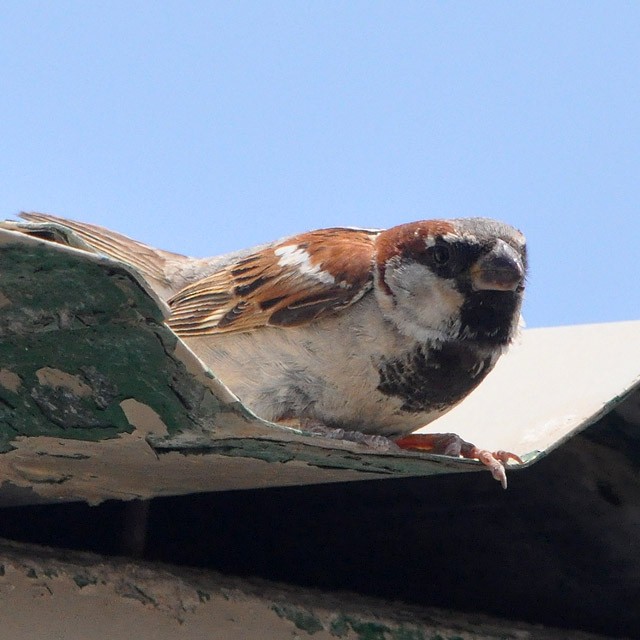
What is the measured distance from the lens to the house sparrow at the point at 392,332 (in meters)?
2.23

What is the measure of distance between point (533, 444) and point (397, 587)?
41 centimetres

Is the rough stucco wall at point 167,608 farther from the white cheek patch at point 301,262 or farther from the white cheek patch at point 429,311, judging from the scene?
the white cheek patch at point 301,262

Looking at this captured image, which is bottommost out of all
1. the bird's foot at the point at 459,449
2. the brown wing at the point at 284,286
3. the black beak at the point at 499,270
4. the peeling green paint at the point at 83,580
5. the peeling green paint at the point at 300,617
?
the peeling green paint at the point at 300,617

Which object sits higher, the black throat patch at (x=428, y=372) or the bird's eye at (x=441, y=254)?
the bird's eye at (x=441, y=254)

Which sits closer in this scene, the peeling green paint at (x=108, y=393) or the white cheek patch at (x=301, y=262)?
the peeling green paint at (x=108, y=393)

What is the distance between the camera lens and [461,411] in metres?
2.57

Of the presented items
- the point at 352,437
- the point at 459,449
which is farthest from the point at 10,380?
the point at 459,449

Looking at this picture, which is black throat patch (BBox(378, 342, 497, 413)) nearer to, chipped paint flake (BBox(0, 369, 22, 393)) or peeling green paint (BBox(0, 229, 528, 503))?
peeling green paint (BBox(0, 229, 528, 503))

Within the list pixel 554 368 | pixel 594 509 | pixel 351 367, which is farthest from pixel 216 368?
pixel 594 509

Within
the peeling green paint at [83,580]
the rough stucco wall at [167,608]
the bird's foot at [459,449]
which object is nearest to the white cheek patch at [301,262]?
the bird's foot at [459,449]

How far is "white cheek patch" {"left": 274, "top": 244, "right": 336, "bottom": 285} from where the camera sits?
2.38 meters

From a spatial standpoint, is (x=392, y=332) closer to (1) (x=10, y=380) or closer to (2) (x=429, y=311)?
(2) (x=429, y=311)

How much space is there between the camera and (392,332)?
7.39ft

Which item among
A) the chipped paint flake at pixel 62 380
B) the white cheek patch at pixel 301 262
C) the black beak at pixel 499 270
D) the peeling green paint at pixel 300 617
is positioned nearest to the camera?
the chipped paint flake at pixel 62 380
